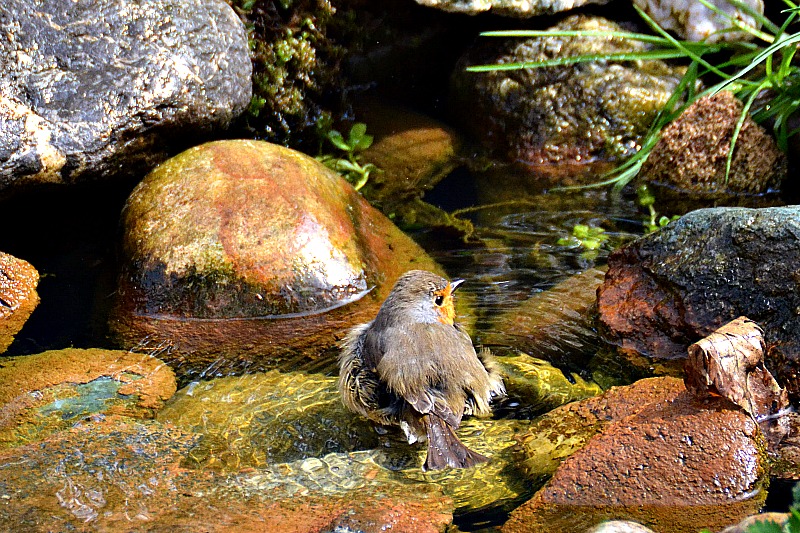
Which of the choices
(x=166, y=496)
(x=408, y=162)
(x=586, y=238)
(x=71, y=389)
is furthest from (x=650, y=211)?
(x=166, y=496)

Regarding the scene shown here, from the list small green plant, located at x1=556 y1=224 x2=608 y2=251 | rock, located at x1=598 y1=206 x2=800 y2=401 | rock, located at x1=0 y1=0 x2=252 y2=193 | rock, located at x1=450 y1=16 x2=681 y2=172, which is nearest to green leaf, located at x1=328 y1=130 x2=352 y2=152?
rock, located at x1=0 y1=0 x2=252 y2=193

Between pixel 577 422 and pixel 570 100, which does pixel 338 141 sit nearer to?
pixel 570 100

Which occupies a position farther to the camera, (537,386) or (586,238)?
(586,238)

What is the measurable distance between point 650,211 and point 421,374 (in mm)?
3306

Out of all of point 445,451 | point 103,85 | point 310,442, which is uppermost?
point 103,85

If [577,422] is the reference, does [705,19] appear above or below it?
above

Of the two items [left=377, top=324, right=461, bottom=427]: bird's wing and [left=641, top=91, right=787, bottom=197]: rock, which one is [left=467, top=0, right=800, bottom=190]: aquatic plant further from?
[left=377, top=324, right=461, bottom=427]: bird's wing

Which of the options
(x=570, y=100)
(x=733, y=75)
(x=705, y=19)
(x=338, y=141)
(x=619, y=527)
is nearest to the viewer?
(x=619, y=527)

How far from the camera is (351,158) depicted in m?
6.89

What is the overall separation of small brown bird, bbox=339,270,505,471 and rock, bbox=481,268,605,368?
0.49m

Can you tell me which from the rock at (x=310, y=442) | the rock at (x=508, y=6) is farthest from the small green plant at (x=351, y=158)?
the rock at (x=310, y=442)

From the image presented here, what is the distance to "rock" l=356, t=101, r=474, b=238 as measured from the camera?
6406 mm

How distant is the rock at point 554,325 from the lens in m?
4.59

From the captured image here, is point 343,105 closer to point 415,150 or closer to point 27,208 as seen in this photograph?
point 415,150
